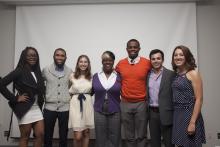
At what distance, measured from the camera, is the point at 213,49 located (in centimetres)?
449

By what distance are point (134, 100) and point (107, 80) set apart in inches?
17.1

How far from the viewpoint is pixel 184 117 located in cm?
264

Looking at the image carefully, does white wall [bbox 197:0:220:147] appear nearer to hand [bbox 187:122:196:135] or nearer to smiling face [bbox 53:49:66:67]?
hand [bbox 187:122:196:135]

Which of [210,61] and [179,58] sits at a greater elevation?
[210,61]

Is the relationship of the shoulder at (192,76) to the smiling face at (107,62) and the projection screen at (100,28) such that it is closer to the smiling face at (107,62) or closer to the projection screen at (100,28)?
the smiling face at (107,62)

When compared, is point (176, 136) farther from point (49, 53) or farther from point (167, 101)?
point (49, 53)

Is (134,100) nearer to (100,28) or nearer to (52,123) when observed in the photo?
(52,123)

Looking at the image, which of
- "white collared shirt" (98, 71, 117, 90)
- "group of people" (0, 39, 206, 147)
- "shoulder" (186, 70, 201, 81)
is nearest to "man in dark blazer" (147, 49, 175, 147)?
"group of people" (0, 39, 206, 147)

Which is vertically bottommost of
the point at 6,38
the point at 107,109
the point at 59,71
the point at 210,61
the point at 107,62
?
the point at 107,109

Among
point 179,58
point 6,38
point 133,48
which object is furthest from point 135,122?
point 6,38

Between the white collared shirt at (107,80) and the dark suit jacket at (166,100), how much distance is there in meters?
0.65

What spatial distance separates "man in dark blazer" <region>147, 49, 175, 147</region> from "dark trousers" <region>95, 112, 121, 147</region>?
0.44 meters

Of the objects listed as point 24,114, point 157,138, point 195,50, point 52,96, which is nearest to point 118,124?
point 157,138

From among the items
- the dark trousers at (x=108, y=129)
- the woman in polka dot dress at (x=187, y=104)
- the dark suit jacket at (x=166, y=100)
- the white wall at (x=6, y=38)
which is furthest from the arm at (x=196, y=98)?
the white wall at (x=6, y=38)
